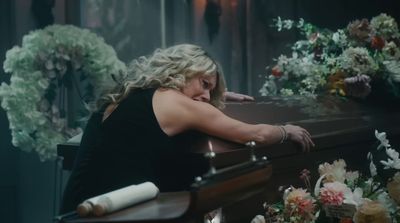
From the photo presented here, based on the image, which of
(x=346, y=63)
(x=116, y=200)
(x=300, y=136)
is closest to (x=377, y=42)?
(x=346, y=63)

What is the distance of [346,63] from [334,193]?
1.89 metres

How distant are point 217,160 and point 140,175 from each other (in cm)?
28

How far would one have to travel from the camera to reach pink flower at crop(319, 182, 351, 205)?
171 cm

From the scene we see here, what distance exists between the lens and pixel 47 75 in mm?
3092

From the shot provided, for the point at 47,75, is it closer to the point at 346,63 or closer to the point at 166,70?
the point at 166,70

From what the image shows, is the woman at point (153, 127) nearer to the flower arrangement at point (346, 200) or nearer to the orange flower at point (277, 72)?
the flower arrangement at point (346, 200)

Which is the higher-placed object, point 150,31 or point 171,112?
point 150,31

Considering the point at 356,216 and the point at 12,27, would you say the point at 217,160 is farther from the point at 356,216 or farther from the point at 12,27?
the point at 12,27

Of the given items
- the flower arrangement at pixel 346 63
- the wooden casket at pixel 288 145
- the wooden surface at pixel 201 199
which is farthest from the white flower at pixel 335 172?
the flower arrangement at pixel 346 63

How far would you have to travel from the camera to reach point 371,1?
4.86m

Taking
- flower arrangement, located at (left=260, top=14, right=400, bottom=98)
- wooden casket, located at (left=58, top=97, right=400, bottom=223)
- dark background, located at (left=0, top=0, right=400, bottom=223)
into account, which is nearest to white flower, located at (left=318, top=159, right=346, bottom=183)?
wooden casket, located at (left=58, top=97, right=400, bottom=223)

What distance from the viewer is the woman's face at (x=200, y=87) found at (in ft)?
7.33

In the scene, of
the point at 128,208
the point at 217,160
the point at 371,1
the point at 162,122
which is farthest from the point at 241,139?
the point at 371,1

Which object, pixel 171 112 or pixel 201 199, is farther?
pixel 171 112
